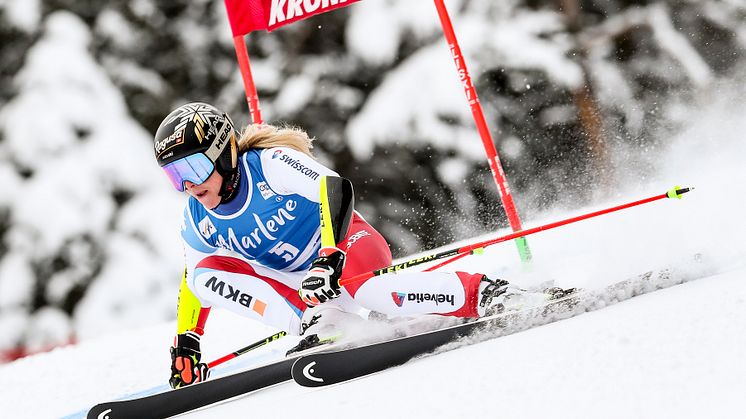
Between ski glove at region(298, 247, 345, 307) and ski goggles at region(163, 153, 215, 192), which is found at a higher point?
ski goggles at region(163, 153, 215, 192)

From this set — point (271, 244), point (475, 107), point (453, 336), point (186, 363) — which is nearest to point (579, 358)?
point (453, 336)

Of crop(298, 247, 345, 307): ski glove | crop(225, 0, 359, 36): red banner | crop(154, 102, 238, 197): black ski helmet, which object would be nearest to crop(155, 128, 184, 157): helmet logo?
crop(154, 102, 238, 197): black ski helmet

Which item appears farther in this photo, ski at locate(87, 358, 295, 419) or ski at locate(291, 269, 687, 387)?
ski at locate(87, 358, 295, 419)

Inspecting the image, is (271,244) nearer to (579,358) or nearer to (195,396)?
(195,396)

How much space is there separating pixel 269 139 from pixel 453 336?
1.11 m

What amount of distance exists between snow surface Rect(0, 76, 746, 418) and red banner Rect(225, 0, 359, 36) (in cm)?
168

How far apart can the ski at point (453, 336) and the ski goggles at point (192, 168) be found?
0.77 meters

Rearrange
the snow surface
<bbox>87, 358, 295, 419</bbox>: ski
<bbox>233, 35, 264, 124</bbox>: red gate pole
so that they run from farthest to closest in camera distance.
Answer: <bbox>233, 35, 264, 124</bbox>: red gate pole → <bbox>87, 358, 295, 419</bbox>: ski → the snow surface

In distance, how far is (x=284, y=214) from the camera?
353 centimetres

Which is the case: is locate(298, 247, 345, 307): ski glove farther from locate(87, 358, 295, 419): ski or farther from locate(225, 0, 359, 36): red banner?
locate(225, 0, 359, 36): red banner

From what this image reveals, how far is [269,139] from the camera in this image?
3637 millimetres

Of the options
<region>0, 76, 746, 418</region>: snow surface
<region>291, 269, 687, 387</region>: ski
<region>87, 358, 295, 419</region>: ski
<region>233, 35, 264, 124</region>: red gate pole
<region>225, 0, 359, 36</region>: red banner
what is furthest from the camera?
<region>233, 35, 264, 124</region>: red gate pole

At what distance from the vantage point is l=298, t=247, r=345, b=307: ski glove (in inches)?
121

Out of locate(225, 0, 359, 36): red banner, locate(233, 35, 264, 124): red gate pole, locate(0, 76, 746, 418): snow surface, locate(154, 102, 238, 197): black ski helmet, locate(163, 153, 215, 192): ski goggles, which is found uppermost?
locate(225, 0, 359, 36): red banner
